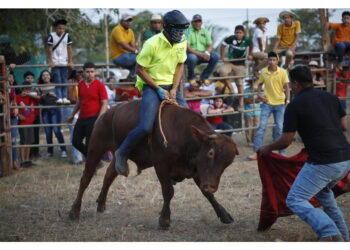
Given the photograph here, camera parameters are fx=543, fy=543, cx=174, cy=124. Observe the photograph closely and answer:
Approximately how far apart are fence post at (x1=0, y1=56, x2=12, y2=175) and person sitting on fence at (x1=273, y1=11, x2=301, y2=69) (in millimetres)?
6149

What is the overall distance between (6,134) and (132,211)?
14.7ft

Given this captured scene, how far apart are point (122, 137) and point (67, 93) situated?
5036 mm

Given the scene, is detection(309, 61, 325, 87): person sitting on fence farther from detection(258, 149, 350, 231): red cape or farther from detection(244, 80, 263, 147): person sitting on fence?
detection(258, 149, 350, 231): red cape

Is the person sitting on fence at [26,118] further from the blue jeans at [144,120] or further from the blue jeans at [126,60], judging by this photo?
the blue jeans at [144,120]

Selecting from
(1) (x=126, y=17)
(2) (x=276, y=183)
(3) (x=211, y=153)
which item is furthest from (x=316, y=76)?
(3) (x=211, y=153)

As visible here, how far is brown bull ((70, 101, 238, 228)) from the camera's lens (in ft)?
18.7

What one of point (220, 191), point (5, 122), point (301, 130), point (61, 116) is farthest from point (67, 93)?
point (301, 130)

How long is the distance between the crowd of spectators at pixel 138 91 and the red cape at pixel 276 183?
453 cm

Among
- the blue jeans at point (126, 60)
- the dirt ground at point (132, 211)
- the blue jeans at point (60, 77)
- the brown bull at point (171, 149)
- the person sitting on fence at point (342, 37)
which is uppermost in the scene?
the person sitting on fence at point (342, 37)

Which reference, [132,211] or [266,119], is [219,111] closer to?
[266,119]

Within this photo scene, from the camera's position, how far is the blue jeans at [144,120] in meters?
6.39

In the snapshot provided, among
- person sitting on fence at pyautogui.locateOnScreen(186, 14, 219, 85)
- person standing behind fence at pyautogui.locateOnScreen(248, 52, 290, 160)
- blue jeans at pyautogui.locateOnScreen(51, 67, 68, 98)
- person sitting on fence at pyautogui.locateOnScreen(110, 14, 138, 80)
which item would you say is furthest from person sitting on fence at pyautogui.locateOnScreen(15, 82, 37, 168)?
person standing behind fence at pyautogui.locateOnScreen(248, 52, 290, 160)

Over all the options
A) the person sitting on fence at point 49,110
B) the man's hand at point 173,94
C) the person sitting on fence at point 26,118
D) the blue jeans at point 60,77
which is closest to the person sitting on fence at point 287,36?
the blue jeans at point 60,77

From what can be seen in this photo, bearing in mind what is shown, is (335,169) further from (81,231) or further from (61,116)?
(61,116)
